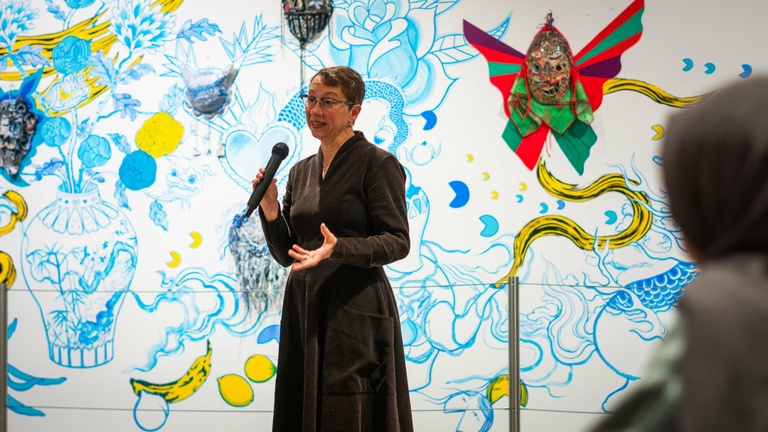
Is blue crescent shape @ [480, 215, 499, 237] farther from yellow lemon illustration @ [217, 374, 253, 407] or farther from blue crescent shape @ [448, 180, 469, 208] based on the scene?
yellow lemon illustration @ [217, 374, 253, 407]

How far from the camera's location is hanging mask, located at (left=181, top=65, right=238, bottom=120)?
3.88m

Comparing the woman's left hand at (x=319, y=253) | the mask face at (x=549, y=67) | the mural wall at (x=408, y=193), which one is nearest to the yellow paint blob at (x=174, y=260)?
the mural wall at (x=408, y=193)

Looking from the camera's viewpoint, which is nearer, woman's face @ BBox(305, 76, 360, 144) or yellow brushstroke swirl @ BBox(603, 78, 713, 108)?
woman's face @ BBox(305, 76, 360, 144)

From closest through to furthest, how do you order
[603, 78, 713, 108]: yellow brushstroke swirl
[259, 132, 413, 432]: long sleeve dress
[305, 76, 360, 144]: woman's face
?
[259, 132, 413, 432]: long sleeve dress → [305, 76, 360, 144]: woman's face → [603, 78, 713, 108]: yellow brushstroke swirl

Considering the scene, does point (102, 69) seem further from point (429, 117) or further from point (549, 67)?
point (549, 67)

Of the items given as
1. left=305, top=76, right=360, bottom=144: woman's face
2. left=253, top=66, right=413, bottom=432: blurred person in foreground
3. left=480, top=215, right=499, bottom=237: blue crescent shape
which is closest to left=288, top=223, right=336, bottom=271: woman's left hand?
left=253, top=66, right=413, bottom=432: blurred person in foreground

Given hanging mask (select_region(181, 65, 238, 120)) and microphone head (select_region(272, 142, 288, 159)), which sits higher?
hanging mask (select_region(181, 65, 238, 120))

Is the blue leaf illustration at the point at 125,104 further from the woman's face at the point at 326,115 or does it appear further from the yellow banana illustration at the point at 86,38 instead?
the woman's face at the point at 326,115

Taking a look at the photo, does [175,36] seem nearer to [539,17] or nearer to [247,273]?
[247,273]

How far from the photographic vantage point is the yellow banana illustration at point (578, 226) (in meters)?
3.79

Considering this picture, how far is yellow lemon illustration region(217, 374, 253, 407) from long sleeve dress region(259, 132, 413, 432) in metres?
1.34

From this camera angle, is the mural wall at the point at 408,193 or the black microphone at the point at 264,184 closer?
the black microphone at the point at 264,184

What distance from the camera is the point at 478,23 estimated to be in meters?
3.83

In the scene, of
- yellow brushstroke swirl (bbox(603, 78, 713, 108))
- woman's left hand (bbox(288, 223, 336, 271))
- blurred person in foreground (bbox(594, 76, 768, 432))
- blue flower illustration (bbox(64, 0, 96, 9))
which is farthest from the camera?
blue flower illustration (bbox(64, 0, 96, 9))
